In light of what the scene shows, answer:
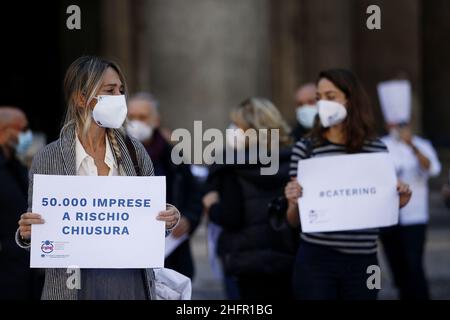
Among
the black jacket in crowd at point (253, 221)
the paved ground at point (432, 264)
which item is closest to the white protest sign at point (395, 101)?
the paved ground at point (432, 264)

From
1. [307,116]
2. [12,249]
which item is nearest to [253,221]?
[12,249]

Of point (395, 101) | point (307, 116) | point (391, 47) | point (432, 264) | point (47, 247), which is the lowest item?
point (432, 264)

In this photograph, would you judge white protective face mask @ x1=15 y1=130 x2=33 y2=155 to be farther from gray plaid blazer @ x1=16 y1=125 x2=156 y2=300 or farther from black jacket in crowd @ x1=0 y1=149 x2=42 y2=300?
gray plaid blazer @ x1=16 y1=125 x2=156 y2=300

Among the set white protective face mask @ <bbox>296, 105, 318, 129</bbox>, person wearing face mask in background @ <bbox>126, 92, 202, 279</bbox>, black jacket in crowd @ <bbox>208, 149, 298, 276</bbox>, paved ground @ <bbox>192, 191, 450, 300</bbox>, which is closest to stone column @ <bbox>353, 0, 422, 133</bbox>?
paved ground @ <bbox>192, 191, 450, 300</bbox>

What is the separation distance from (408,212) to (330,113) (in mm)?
2977

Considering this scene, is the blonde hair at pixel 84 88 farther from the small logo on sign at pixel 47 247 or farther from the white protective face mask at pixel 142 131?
the white protective face mask at pixel 142 131

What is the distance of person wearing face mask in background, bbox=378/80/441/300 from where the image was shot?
8195mm

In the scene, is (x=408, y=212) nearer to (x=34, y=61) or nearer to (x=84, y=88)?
(x=84, y=88)

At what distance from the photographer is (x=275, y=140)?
6328 mm

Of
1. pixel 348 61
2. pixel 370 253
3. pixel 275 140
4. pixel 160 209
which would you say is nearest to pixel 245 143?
pixel 275 140

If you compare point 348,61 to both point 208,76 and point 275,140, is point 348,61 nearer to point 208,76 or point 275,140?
point 208,76

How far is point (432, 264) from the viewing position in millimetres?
10656

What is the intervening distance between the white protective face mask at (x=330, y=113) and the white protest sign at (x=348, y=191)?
0.82 ft

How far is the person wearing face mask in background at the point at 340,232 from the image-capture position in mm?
5309
